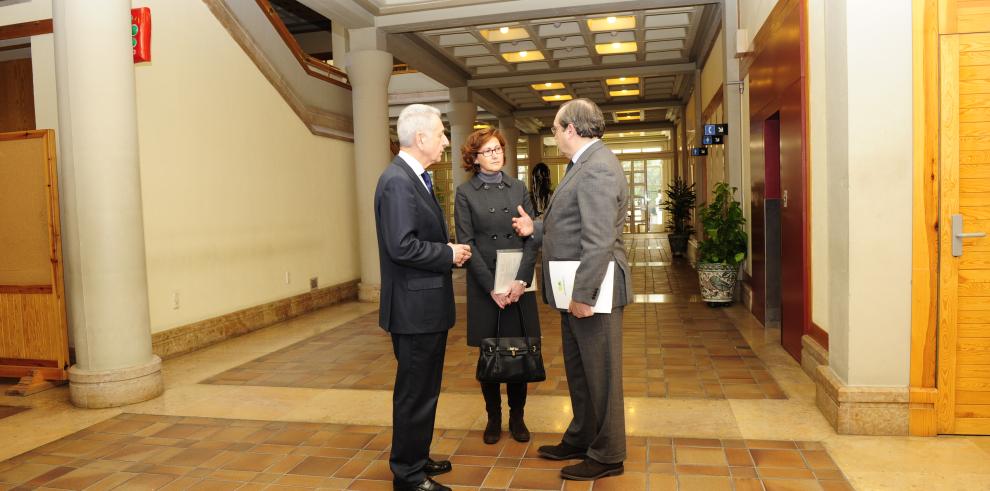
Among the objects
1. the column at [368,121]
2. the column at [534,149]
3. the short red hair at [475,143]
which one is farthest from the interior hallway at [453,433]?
the column at [534,149]

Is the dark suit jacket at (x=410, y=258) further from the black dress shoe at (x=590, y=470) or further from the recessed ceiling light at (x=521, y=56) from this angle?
the recessed ceiling light at (x=521, y=56)

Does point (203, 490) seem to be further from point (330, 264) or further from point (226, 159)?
point (330, 264)

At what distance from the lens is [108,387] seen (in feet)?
14.8

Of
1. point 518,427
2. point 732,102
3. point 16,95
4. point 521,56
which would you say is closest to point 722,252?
point 732,102

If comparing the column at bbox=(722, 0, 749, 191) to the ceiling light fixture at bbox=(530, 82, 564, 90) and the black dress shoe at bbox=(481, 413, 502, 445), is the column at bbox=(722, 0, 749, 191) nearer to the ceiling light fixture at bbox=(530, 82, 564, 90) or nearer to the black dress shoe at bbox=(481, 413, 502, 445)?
the black dress shoe at bbox=(481, 413, 502, 445)

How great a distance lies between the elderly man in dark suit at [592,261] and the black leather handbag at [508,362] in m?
0.19

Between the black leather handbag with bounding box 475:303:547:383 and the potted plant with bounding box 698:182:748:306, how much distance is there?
4888mm

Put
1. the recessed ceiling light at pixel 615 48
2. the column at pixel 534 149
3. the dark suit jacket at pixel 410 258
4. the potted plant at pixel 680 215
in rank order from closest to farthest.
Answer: the dark suit jacket at pixel 410 258
the recessed ceiling light at pixel 615 48
the potted plant at pixel 680 215
the column at pixel 534 149

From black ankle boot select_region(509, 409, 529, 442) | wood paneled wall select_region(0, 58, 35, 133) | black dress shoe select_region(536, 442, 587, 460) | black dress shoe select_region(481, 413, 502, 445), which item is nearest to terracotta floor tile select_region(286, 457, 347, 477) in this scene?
black dress shoe select_region(481, 413, 502, 445)

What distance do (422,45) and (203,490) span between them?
903 centimetres

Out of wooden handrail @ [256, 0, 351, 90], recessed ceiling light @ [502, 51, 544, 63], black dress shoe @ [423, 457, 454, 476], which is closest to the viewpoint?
black dress shoe @ [423, 457, 454, 476]

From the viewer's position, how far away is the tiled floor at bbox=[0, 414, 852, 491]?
3078mm

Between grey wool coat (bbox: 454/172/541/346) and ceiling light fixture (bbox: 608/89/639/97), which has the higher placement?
ceiling light fixture (bbox: 608/89/639/97)

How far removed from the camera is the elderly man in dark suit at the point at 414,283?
109 inches
